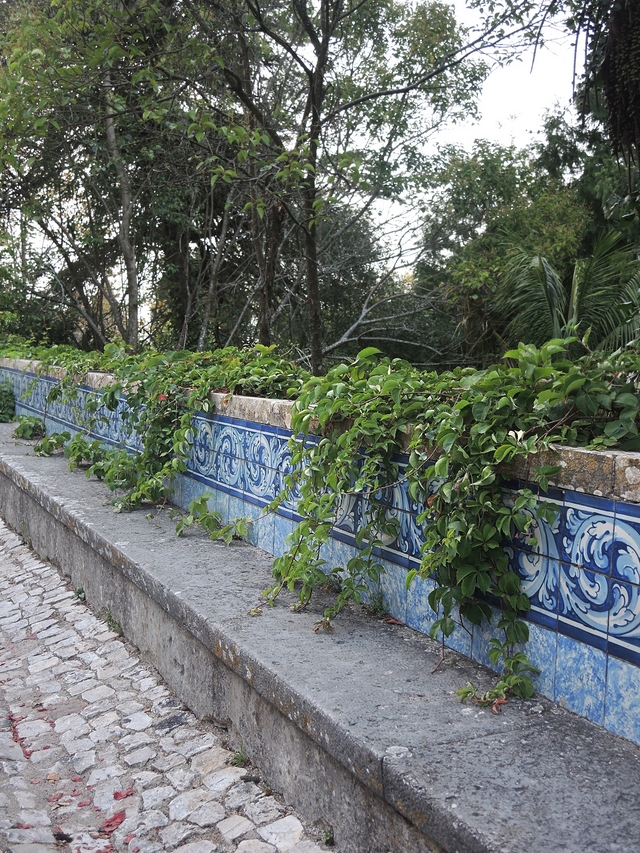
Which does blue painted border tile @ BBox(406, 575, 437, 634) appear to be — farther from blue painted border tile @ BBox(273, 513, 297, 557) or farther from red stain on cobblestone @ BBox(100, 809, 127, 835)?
red stain on cobblestone @ BBox(100, 809, 127, 835)

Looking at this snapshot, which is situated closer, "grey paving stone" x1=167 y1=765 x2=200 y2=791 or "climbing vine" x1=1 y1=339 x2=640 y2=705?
"climbing vine" x1=1 y1=339 x2=640 y2=705

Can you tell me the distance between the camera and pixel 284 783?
239 centimetres

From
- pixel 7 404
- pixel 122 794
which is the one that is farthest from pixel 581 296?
pixel 122 794

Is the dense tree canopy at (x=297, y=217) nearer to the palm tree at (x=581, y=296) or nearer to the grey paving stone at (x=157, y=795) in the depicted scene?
the palm tree at (x=581, y=296)

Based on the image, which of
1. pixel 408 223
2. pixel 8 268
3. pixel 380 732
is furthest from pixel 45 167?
pixel 380 732

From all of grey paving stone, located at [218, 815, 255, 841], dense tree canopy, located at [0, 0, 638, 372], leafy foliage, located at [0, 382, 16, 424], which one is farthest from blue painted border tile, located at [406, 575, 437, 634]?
leafy foliage, located at [0, 382, 16, 424]

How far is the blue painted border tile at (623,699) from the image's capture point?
1.85m

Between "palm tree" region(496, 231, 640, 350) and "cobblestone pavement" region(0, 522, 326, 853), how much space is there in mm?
6549

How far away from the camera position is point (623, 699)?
189 cm

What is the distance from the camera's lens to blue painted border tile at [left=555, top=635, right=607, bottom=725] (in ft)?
6.39

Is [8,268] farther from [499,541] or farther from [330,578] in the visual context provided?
[499,541]

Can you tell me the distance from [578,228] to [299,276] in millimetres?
4401

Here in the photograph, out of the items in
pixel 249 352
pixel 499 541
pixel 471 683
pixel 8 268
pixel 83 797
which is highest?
pixel 8 268

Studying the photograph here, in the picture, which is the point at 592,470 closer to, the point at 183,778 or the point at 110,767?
the point at 183,778
